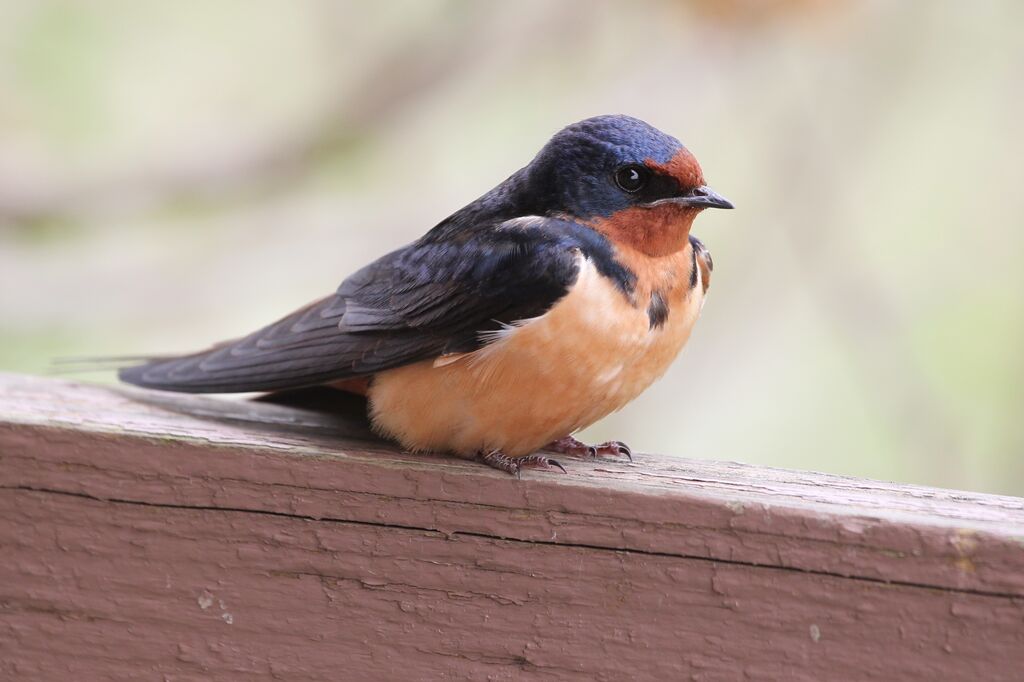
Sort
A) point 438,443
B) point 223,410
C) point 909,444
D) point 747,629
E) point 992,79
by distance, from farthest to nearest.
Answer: point 992,79 → point 909,444 → point 223,410 → point 438,443 → point 747,629

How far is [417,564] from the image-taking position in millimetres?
1708

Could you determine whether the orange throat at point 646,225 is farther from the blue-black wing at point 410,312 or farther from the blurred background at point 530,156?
the blurred background at point 530,156

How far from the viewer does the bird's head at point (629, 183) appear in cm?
212

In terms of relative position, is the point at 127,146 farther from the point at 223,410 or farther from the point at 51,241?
the point at 223,410

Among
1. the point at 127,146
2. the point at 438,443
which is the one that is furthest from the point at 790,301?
the point at 438,443

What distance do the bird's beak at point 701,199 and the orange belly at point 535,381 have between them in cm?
17

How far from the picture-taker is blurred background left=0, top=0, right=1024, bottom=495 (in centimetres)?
412

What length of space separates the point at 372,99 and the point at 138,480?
8.94ft

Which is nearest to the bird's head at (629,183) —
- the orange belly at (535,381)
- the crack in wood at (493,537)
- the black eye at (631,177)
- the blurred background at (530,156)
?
the black eye at (631,177)

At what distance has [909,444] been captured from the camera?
3.78 metres

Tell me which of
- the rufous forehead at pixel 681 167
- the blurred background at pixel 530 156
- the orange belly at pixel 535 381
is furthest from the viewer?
the blurred background at pixel 530 156

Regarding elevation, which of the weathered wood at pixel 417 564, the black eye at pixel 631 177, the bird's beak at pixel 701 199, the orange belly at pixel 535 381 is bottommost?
the weathered wood at pixel 417 564

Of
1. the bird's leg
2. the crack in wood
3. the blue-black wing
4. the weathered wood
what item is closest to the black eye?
the blue-black wing

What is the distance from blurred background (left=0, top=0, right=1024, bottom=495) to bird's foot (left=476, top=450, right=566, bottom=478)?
2.27m
